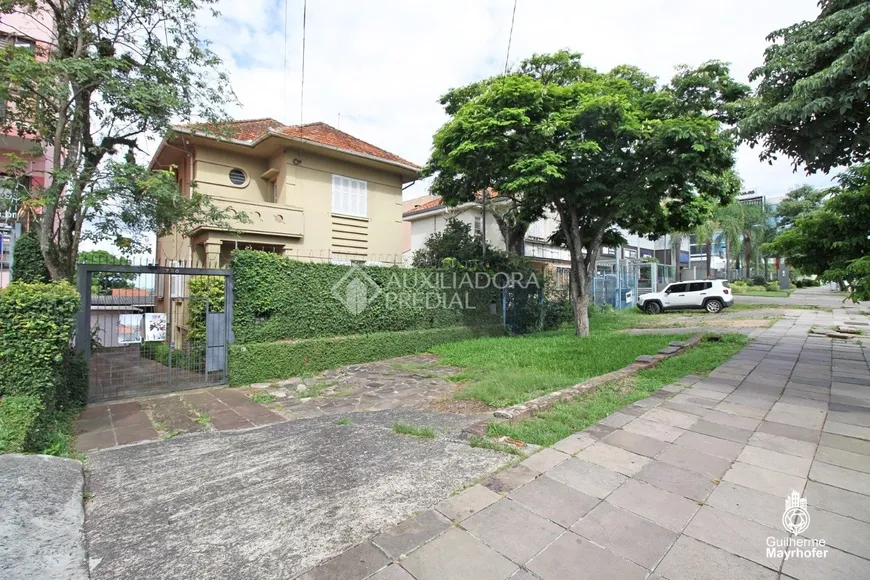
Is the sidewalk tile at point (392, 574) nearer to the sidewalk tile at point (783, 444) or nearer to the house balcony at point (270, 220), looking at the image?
the sidewalk tile at point (783, 444)

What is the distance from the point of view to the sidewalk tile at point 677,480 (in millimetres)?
2818

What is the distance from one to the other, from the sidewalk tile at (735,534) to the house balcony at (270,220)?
10984mm

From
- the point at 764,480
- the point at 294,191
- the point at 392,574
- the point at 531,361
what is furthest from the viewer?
the point at 294,191

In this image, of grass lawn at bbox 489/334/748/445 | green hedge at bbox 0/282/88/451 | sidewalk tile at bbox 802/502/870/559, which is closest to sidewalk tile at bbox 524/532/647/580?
sidewalk tile at bbox 802/502/870/559

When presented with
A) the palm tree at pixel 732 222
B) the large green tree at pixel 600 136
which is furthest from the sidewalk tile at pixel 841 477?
the palm tree at pixel 732 222

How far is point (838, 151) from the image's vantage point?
5180mm

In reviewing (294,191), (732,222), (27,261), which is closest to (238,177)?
(294,191)

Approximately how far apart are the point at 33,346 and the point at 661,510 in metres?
6.10

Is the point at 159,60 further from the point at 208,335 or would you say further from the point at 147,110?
the point at 208,335

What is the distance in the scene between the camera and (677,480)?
299 cm

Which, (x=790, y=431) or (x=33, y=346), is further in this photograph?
(x=33, y=346)

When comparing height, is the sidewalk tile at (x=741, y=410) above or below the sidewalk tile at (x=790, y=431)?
above

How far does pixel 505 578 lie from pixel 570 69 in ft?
38.1

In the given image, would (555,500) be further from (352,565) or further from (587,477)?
(352,565)
